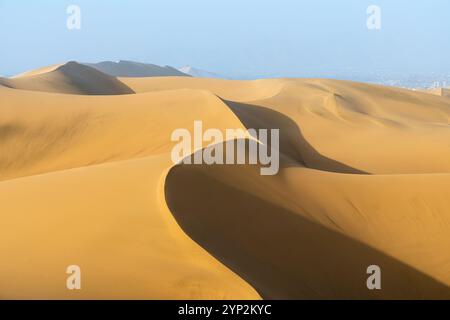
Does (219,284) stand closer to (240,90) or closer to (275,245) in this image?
(275,245)

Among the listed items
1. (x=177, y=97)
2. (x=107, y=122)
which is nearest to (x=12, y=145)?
(x=107, y=122)

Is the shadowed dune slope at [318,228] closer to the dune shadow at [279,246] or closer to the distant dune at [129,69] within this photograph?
the dune shadow at [279,246]

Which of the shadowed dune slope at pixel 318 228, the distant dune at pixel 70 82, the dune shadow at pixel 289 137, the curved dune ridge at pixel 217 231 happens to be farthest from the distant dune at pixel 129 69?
the shadowed dune slope at pixel 318 228

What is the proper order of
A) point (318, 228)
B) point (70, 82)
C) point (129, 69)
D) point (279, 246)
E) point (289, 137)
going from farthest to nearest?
point (129, 69) → point (70, 82) → point (289, 137) → point (318, 228) → point (279, 246)

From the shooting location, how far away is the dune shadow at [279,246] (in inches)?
205

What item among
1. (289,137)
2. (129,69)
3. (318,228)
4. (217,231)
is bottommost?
(318,228)

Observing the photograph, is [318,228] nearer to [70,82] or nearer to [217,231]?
[217,231]

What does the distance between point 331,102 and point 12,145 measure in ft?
40.0

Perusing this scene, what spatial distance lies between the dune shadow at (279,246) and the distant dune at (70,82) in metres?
15.3

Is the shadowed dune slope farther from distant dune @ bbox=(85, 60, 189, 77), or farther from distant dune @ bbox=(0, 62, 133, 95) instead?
distant dune @ bbox=(85, 60, 189, 77)

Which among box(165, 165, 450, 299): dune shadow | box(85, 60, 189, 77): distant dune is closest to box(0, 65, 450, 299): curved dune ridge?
box(165, 165, 450, 299): dune shadow

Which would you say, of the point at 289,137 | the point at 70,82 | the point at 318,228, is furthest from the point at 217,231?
the point at 70,82

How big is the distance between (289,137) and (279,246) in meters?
9.52

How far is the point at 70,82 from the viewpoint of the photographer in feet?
76.0
